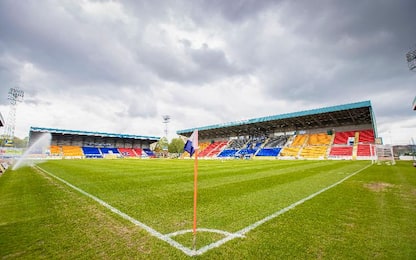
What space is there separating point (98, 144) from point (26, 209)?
72.4 meters

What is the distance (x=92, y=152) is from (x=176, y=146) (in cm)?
3744

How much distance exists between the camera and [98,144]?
6906 centimetres

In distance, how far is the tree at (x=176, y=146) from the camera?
299ft

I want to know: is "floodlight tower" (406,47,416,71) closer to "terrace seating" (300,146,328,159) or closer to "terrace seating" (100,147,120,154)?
"terrace seating" (300,146,328,159)

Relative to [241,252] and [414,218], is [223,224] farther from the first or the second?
[414,218]

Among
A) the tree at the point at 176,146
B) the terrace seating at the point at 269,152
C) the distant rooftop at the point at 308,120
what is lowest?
the terrace seating at the point at 269,152

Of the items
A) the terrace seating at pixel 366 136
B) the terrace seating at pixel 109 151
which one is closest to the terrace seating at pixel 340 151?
the terrace seating at pixel 366 136

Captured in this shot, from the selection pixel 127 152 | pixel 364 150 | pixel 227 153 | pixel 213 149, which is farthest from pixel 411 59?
pixel 127 152

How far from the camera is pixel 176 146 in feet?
302

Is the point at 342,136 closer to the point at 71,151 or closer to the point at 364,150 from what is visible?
the point at 364,150

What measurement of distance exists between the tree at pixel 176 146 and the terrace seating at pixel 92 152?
113 ft

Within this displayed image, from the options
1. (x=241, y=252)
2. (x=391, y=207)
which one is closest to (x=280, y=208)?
(x=241, y=252)

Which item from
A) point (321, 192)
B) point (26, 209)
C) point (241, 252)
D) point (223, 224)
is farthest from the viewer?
point (321, 192)

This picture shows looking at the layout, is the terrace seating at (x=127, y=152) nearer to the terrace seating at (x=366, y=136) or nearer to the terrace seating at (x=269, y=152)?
the terrace seating at (x=269, y=152)
